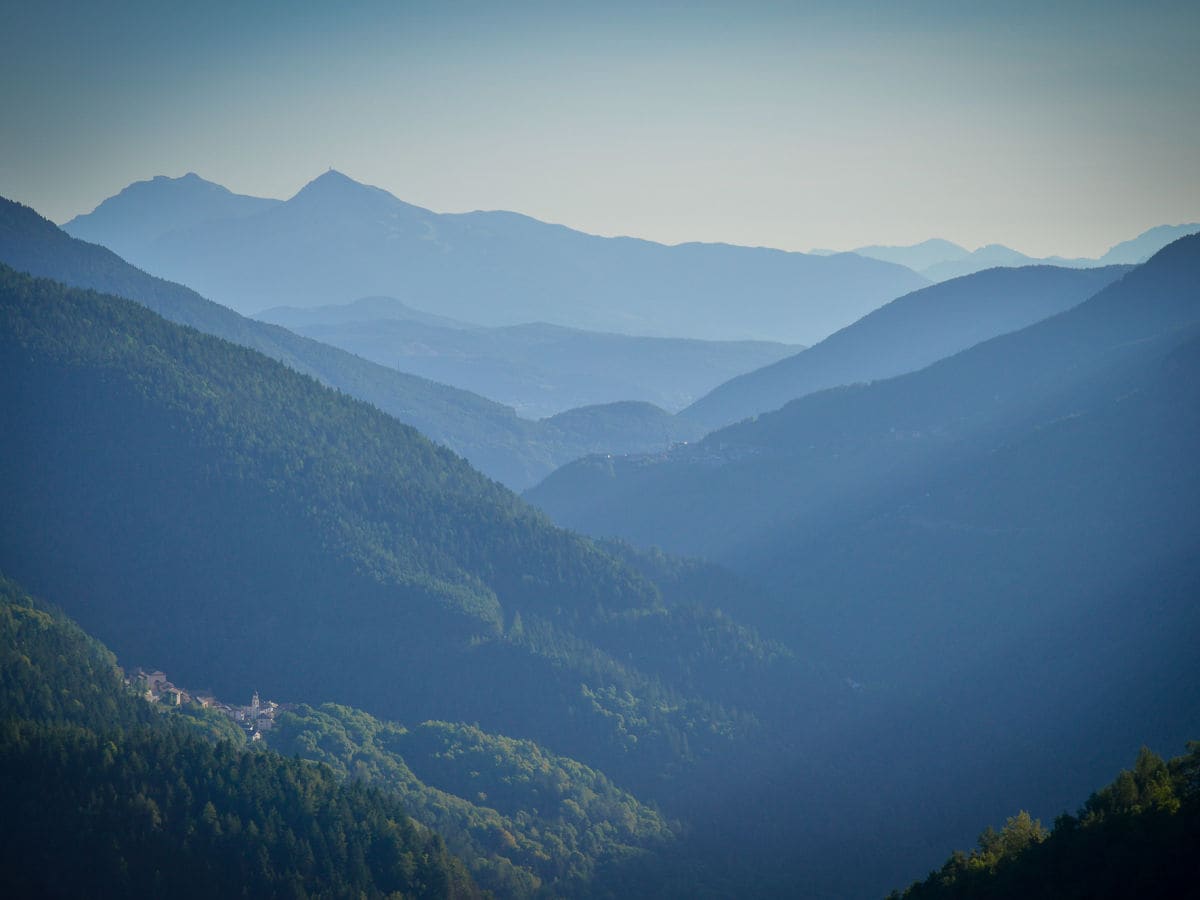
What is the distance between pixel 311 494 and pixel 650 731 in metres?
56.8

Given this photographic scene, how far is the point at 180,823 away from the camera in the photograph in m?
77.7

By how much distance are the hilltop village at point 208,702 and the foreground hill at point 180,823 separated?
20.5 meters

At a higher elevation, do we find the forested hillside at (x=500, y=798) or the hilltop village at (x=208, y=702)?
the hilltop village at (x=208, y=702)

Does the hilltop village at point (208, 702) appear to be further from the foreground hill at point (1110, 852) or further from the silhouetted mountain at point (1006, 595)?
the foreground hill at point (1110, 852)

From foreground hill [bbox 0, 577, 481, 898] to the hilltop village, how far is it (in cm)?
2048

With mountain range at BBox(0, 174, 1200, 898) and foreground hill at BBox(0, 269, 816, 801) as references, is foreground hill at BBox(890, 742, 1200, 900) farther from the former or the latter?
foreground hill at BBox(0, 269, 816, 801)

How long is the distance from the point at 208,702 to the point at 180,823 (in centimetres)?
4551

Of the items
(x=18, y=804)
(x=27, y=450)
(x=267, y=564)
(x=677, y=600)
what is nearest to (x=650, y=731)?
(x=677, y=600)

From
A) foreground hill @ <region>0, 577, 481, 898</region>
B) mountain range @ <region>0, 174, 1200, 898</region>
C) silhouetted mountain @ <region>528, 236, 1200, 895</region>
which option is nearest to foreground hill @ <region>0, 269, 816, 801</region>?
mountain range @ <region>0, 174, 1200, 898</region>

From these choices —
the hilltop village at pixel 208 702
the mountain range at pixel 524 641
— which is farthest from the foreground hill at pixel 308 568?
the hilltop village at pixel 208 702

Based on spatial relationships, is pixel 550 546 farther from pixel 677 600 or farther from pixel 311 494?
pixel 311 494

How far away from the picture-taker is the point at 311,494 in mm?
152625

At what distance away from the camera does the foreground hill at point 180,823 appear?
73125mm

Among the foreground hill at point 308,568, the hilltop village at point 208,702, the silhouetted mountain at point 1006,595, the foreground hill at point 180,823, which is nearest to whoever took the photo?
the foreground hill at point 180,823
